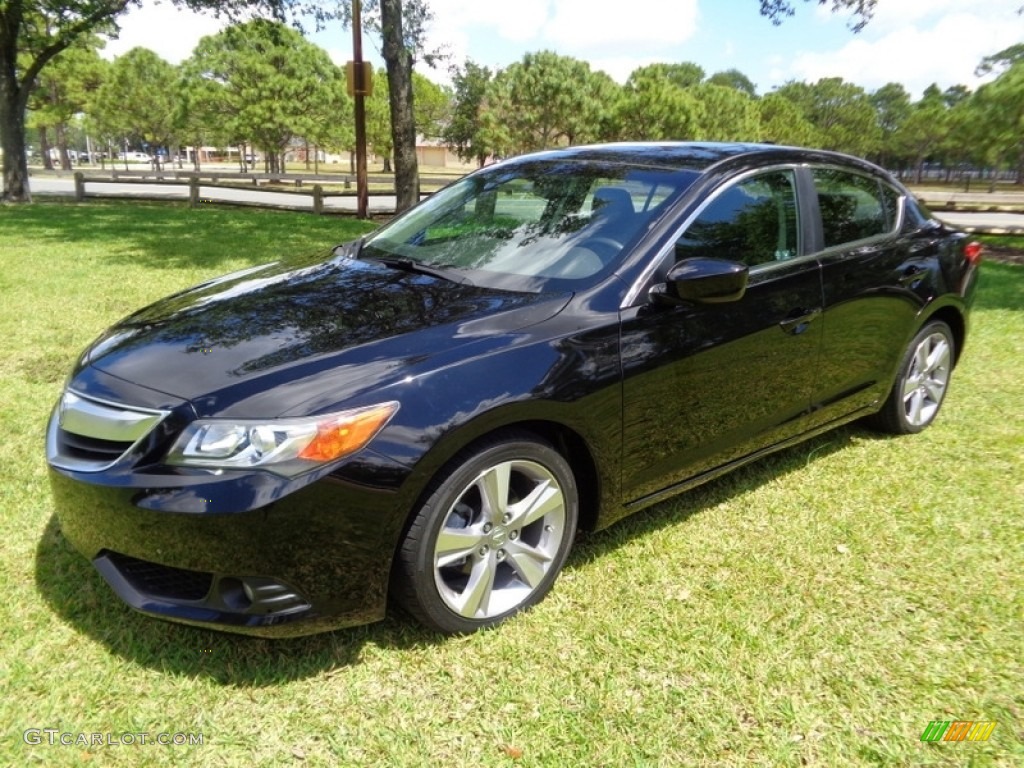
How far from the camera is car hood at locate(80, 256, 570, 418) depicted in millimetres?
2225

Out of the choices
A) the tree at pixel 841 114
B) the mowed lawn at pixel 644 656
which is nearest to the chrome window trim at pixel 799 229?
the mowed lawn at pixel 644 656

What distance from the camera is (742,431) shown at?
3266 millimetres

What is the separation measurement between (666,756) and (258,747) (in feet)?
3.81

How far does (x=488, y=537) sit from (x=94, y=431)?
1.30 m

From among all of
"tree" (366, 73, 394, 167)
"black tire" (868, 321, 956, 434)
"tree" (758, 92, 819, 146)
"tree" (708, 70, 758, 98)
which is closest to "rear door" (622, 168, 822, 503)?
"black tire" (868, 321, 956, 434)

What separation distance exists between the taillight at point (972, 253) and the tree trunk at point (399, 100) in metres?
9.42

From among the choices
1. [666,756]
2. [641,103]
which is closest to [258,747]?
[666,756]

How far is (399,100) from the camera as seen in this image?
13.1 m

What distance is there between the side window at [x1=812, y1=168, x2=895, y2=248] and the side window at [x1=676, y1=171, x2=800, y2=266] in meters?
0.24

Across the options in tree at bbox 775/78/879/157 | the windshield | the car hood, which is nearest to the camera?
the car hood

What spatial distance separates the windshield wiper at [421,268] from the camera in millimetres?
3000

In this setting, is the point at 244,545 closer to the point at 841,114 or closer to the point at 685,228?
the point at 685,228

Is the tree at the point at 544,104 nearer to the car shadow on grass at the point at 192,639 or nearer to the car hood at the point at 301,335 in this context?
the car hood at the point at 301,335

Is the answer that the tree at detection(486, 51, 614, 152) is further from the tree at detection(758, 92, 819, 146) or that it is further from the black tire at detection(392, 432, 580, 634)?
the black tire at detection(392, 432, 580, 634)
